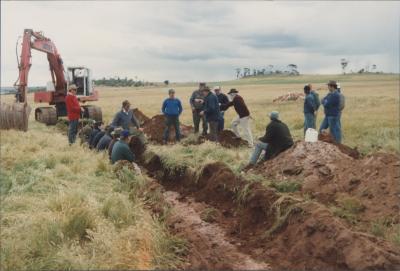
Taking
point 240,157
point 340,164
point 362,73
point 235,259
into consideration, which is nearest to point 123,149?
point 240,157

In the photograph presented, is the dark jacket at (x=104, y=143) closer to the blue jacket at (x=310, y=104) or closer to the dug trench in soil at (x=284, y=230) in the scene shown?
the dug trench in soil at (x=284, y=230)

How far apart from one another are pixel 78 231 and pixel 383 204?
15.3ft

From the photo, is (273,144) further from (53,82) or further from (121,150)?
(53,82)

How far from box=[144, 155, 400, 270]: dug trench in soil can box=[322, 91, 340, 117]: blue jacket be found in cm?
423

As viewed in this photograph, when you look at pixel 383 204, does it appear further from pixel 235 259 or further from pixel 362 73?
pixel 362 73

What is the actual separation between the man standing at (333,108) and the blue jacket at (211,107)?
3.02 m

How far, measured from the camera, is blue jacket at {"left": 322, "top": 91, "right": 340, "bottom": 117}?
1377 cm

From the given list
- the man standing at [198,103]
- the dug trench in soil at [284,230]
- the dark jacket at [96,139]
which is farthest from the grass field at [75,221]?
the man standing at [198,103]

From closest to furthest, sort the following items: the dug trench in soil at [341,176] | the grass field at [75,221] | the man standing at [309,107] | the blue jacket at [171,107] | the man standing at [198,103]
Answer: the grass field at [75,221]
the dug trench in soil at [341,176]
the man standing at [309,107]
the blue jacket at [171,107]
the man standing at [198,103]

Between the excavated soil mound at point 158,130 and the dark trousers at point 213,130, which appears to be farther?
the excavated soil mound at point 158,130

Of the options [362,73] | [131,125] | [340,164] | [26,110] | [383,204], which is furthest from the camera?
[362,73]

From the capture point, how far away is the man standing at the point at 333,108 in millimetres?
13677

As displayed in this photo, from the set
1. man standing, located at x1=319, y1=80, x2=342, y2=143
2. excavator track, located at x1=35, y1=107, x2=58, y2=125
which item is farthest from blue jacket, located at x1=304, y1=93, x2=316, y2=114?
excavator track, located at x1=35, y1=107, x2=58, y2=125

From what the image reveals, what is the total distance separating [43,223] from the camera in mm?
6418
